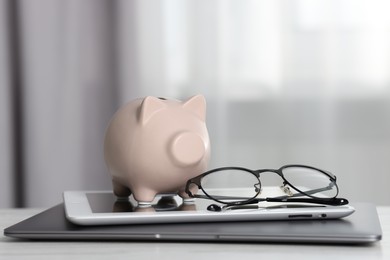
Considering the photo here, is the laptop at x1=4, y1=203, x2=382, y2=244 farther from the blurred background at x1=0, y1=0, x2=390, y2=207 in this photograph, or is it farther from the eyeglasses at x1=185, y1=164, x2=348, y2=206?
the blurred background at x1=0, y1=0, x2=390, y2=207

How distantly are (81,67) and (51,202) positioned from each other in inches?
11.5

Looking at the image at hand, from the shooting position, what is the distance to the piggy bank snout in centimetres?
78

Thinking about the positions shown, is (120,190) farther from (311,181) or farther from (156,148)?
(311,181)

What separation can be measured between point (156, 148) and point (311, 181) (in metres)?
0.20

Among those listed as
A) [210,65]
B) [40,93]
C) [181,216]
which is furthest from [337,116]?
[181,216]

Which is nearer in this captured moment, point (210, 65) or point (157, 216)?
point (157, 216)

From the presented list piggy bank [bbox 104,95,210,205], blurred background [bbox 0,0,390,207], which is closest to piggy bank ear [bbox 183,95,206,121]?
piggy bank [bbox 104,95,210,205]

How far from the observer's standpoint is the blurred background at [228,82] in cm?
146

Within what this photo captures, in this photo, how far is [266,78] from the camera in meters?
1.49

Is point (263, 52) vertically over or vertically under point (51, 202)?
over

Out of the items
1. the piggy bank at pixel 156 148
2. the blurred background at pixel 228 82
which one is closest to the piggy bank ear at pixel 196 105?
the piggy bank at pixel 156 148

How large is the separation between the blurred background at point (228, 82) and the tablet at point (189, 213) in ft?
2.18

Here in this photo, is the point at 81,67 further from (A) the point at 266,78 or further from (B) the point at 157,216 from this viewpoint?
(B) the point at 157,216

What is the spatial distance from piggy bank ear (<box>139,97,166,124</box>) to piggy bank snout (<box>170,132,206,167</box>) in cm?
4
